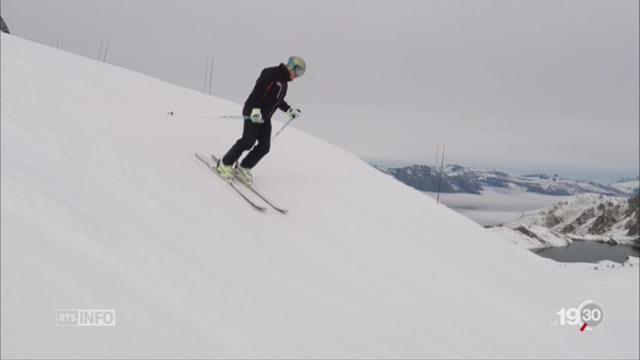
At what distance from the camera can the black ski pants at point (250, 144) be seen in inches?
304

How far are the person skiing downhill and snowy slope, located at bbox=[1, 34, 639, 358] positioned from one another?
1.99 feet

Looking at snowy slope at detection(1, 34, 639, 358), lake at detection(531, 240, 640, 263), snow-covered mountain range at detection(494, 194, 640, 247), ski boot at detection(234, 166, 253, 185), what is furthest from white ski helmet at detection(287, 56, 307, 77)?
snow-covered mountain range at detection(494, 194, 640, 247)

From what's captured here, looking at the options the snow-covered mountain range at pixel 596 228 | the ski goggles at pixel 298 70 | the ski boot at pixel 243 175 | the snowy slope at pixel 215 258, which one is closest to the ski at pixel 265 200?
the ski boot at pixel 243 175

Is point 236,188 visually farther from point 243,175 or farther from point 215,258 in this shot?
point 215,258

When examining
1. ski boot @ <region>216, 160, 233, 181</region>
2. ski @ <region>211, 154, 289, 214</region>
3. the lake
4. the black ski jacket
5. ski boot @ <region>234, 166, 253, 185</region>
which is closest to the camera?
ski @ <region>211, 154, 289, 214</region>

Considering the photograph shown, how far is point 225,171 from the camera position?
7633mm

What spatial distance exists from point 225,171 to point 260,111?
1245mm

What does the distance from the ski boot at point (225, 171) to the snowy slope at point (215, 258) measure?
360 mm

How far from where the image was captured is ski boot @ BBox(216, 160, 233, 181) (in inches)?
299

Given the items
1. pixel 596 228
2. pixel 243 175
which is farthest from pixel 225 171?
pixel 596 228

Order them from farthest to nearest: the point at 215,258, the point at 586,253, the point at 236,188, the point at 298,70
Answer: the point at 586,253 < the point at 298,70 < the point at 236,188 < the point at 215,258

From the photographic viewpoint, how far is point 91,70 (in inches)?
438

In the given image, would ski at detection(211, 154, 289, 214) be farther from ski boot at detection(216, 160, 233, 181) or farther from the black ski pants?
the black ski pants

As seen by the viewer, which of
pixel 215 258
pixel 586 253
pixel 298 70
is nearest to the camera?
pixel 215 258
